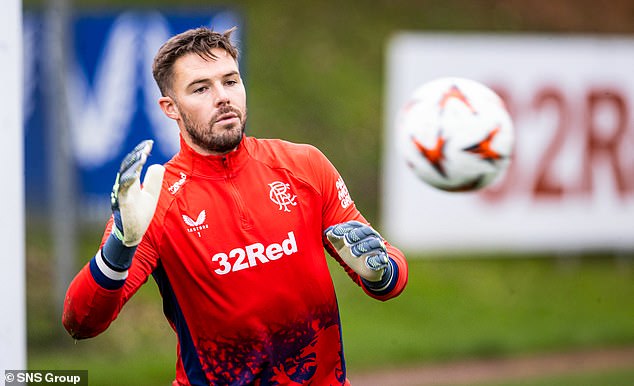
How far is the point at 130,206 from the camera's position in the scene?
362cm

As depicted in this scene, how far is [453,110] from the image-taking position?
195 inches

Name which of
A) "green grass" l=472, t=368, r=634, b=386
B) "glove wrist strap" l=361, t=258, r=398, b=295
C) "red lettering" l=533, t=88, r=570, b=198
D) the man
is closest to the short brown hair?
the man

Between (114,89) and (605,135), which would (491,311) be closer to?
(605,135)

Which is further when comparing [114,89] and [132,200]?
[114,89]

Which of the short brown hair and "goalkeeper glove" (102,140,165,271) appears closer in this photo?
"goalkeeper glove" (102,140,165,271)

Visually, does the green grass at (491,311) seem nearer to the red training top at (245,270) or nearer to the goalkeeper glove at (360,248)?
the red training top at (245,270)

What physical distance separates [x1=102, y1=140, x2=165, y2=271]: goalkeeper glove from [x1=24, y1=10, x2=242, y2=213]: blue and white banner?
570cm

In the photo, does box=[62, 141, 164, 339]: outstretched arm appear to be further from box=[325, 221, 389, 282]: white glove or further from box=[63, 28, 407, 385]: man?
box=[325, 221, 389, 282]: white glove

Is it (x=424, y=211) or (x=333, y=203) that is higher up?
(x=424, y=211)

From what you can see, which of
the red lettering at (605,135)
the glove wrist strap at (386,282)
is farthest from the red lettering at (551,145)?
the glove wrist strap at (386,282)

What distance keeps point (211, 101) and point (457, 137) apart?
1390 mm

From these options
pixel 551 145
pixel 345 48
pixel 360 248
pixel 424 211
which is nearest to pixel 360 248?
pixel 360 248

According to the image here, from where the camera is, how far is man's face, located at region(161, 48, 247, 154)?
4090mm

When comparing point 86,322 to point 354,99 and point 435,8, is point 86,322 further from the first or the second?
point 435,8
